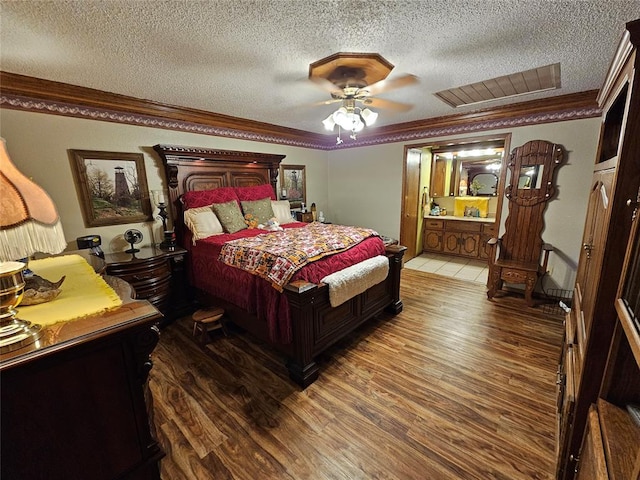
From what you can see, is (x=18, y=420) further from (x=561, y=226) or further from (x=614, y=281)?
(x=561, y=226)

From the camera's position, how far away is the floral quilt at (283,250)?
208cm

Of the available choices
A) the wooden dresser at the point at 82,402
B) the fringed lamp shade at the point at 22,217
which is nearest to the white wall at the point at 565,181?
the wooden dresser at the point at 82,402

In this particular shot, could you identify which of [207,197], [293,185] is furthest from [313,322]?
[293,185]

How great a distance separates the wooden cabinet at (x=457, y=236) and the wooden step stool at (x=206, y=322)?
4.59 m

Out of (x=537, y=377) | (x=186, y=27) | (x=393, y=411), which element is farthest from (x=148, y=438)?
(x=537, y=377)

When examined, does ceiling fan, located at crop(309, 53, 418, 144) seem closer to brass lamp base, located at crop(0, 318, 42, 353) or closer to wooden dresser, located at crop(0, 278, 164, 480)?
wooden dresser, located at crop(0, 278, 164, 480)

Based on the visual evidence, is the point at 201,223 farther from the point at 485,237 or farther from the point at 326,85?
the point at 485,237

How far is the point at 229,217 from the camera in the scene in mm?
3275

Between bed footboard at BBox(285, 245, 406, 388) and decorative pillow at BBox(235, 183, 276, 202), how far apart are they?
2.19 meters

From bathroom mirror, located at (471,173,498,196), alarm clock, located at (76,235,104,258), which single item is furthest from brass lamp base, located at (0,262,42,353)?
bathroom mirror, located at (471,173,498,196)

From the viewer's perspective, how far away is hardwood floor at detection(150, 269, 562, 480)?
144 centimetres

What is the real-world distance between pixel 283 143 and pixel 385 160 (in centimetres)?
184

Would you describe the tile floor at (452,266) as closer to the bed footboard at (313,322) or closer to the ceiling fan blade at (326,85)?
the bed footboard at (313,322)

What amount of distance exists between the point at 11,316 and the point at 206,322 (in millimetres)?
1698
